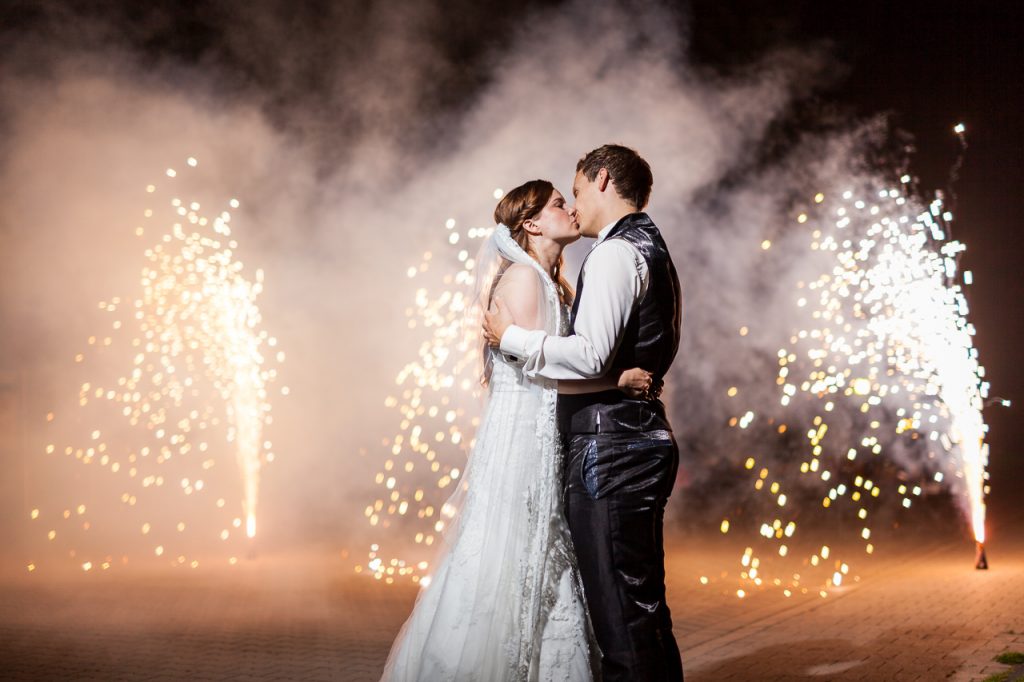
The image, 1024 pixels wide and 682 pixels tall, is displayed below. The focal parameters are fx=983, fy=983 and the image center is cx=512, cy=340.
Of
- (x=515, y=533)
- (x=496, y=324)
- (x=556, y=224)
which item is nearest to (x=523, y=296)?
(x=496, y=324)

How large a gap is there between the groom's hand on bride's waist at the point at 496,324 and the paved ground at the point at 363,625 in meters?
2.73

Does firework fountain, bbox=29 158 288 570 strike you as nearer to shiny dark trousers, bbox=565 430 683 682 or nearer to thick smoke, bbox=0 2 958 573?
thick smoke, bbox=0 2 958 573

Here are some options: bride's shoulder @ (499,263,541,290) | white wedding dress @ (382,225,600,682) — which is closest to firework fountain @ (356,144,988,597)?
white wedding dress @ (382,225,600,682)

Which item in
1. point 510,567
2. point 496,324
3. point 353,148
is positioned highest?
point 353,148

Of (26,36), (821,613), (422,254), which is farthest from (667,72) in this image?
(26,36)

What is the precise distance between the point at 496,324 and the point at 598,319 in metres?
0.52

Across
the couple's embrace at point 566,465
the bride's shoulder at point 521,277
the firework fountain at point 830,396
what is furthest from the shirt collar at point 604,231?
the firework fountain at point 830,396

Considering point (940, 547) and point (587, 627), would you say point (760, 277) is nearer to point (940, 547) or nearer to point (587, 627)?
point (940, 547)

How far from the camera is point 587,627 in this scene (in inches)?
138

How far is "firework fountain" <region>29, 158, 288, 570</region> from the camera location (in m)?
11.8

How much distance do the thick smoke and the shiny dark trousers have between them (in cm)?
744

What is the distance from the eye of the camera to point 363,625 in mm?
7027

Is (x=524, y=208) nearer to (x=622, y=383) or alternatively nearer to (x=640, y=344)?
(x=640, y=344)

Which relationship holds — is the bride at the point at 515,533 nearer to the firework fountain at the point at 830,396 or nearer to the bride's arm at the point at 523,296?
the bride's arm at the point at 523,296
